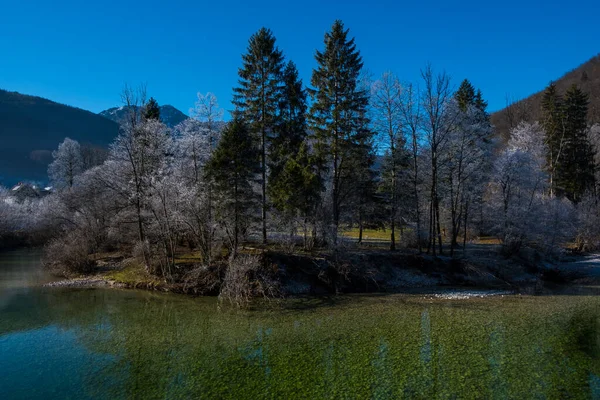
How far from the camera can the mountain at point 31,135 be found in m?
142

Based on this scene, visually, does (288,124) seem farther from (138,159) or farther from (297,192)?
(138,159)

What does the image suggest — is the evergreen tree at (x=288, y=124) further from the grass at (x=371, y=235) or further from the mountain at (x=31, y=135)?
the mountain at (x=31, y=135)

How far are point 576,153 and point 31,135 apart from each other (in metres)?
200

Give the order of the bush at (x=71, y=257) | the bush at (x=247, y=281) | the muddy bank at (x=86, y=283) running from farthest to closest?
1. the bush at (x=71, y=257)
2. the muddy bank at (x=86, y=283)
3. the bush at (x=247, y=281)

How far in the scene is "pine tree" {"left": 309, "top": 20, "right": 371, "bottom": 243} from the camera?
28.0 metres

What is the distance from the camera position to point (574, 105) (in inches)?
1726

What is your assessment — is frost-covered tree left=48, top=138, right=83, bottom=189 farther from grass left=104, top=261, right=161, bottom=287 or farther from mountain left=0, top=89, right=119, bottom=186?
mountain left=0, top=89, right=119, bottom=186

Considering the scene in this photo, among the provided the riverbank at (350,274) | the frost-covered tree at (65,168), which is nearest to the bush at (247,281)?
the riverbank at (350,274)

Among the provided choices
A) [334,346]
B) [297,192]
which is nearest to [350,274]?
[297,192]

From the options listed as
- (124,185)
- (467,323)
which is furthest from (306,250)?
(124,185)

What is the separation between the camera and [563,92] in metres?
97.4

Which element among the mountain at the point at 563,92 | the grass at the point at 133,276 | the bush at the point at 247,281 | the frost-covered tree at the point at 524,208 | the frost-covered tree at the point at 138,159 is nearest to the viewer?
the bush at the point at 247,281

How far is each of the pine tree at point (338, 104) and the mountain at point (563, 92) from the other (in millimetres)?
35697

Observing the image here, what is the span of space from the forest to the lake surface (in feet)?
14.6
